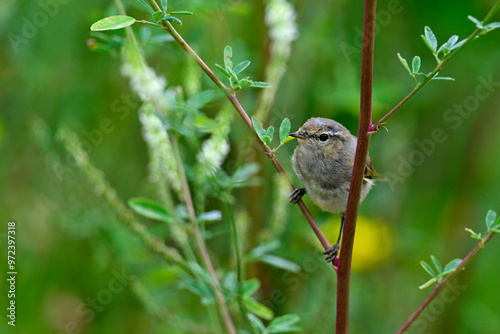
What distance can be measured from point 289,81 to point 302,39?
37 cm

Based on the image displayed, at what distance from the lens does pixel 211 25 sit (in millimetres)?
3779

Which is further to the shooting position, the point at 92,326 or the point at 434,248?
the point at 434,248

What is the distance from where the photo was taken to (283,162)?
10.4 feet

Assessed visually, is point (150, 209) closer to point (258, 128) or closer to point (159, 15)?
point (258, 128)

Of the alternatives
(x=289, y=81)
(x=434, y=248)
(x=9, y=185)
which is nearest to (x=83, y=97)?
(x=9, y=185)

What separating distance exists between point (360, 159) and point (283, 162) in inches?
68.4

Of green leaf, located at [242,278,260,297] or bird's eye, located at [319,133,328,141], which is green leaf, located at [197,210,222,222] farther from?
bird's eye, located at [319,133,328,141]

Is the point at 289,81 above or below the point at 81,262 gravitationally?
above

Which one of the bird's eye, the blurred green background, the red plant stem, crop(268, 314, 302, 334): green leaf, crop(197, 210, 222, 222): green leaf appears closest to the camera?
the red plant stem

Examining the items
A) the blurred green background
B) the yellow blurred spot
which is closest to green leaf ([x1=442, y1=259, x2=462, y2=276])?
the blurred green background

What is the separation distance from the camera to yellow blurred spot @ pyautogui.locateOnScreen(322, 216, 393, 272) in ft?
13.2

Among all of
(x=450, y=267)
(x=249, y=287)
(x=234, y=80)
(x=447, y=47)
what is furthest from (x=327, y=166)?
(x=447, y=47)

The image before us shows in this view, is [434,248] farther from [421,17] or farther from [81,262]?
[81,262]

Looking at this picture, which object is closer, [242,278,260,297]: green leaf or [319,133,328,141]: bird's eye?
[242,278,260,297]: green leaf
